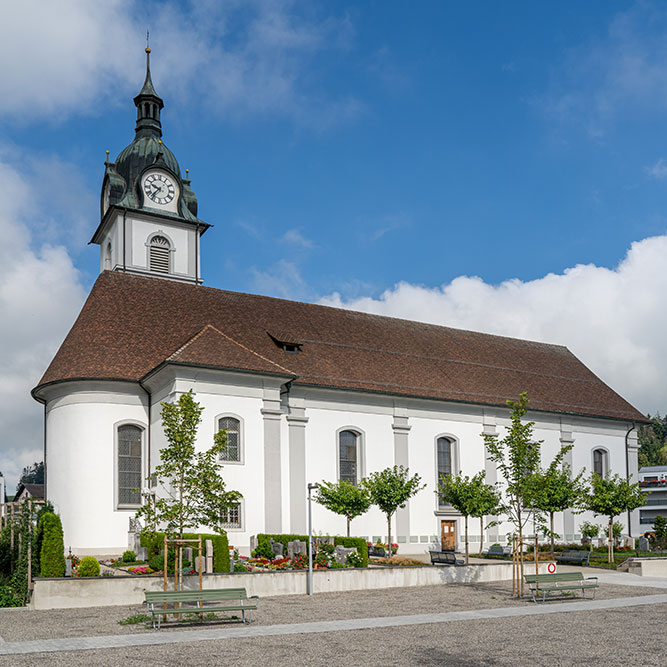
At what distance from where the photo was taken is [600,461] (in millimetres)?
44844

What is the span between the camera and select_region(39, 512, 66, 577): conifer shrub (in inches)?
863

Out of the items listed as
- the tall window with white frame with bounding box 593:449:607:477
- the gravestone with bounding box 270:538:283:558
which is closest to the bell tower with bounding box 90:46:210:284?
the gravestone with bounding box 270:538:283:558

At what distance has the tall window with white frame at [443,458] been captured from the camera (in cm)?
3819

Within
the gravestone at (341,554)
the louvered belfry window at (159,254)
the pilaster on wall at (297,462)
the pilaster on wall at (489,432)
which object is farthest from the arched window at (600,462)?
the louvered belfry window at (159,254)

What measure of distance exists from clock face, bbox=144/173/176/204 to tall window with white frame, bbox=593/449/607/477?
98.0 ft

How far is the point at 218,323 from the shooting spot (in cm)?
3541

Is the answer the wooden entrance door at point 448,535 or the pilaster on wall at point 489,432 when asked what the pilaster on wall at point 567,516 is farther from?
the wooden entrance door at point 448,535

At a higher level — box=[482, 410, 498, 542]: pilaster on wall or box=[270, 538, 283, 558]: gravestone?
box=[482, 410, 498, 542]: pilaster on wall

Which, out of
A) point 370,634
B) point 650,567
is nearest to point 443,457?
point 650,567

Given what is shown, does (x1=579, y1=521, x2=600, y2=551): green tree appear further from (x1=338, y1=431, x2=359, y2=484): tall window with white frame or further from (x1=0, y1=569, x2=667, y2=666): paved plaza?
(x1=0, y1=569, x2=667, y2=666): paved plaza

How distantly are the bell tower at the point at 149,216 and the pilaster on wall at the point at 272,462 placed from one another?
63.3ft

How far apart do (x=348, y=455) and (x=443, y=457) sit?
18.6ft

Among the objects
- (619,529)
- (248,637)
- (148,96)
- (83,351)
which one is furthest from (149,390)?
(148,96)

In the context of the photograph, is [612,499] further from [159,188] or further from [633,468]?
[159,188]
